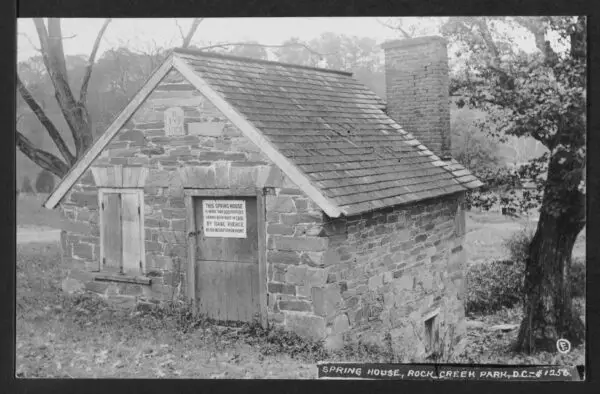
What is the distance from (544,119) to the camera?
7.49m

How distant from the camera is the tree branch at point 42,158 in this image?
24.8 feet

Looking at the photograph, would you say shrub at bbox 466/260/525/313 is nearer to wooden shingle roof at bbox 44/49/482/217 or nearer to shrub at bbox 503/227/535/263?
shrub at bbox 503/227/535/263

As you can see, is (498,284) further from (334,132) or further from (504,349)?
(334,132)

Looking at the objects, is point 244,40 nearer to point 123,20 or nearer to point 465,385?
point 123,20

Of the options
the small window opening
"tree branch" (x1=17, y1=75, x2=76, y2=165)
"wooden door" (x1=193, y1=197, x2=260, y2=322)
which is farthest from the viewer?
A: the small window opening

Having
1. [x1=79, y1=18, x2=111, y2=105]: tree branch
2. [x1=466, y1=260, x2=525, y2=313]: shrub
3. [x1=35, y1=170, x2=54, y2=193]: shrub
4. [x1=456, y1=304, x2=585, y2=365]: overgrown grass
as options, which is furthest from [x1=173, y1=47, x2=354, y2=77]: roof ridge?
[x1=456, y1=304, x2=585, y2=365]: overgrown grass

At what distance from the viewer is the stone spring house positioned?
720cm

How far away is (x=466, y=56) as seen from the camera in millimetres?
7586

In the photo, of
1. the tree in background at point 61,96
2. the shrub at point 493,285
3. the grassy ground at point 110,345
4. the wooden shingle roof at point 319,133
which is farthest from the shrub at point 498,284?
the tree in background at point 61,96

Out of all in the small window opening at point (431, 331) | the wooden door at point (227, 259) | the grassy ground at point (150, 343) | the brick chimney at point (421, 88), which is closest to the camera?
the grassy ground at point (150, 343)

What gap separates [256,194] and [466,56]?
2.51m

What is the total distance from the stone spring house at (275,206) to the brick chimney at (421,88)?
0.02 meters

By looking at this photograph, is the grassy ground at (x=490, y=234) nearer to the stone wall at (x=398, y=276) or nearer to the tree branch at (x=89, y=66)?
the stone wall at (x=398, y=276)

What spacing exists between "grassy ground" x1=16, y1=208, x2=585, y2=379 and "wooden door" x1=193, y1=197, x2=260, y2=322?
20 centimetres
